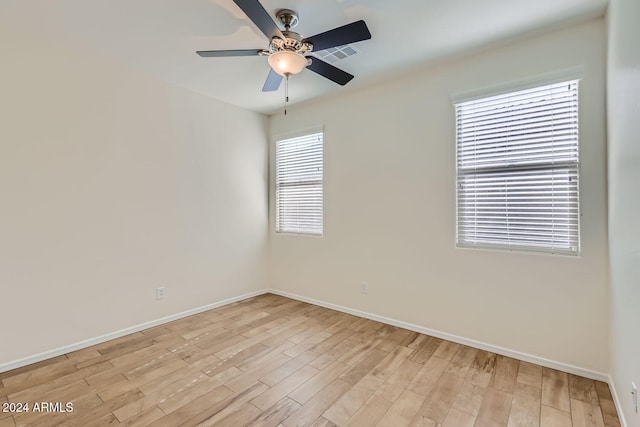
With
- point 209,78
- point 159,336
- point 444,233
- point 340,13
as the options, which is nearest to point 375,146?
point 444,233

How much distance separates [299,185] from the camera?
161 inches

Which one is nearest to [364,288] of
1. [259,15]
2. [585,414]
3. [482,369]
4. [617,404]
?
[482,369]

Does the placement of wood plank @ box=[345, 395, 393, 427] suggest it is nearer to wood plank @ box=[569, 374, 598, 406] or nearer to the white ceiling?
wood plank @ box=[569, 374, 598, 406]

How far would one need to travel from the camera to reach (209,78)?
3.13 meters

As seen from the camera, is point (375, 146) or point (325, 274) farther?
point (325, 274)

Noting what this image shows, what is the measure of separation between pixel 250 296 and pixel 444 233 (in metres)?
2.73

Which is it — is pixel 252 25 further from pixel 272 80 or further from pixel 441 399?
pixel 441 399

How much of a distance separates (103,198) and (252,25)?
6.79ft

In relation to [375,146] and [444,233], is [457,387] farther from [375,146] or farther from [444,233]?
[375,146]

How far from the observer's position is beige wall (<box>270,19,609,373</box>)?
86.5 inches

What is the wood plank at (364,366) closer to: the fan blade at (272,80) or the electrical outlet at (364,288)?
the electrical outlet at (364,288)

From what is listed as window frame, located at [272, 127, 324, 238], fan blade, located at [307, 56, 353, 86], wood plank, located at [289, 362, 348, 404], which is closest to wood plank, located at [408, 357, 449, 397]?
wood plank, located at [289, 362, 348, 404]

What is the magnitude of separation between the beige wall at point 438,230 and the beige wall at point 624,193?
0.19 meters

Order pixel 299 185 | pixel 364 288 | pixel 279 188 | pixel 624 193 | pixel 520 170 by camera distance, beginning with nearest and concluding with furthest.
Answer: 1. pixel 624 193
2. pixel 520 170
3. pixel 364 288
4. pixel 299 185
5. pixel 279 188
